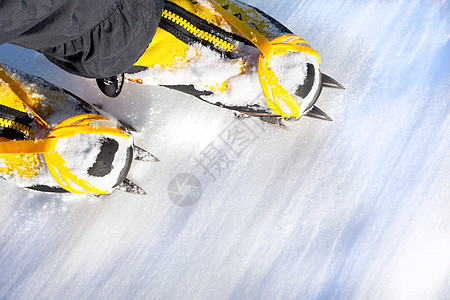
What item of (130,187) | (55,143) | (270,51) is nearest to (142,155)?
(130,187)

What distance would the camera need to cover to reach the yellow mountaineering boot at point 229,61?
0.56 meters

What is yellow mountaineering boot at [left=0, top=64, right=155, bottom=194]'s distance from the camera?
532mm

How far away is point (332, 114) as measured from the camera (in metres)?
0.76

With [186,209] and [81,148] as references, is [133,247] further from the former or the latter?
[81,148]

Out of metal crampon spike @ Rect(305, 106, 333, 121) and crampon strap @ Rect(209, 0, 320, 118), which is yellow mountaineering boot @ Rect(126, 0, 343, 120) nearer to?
crampon strap @ Rect(209, 0, 320, 118)

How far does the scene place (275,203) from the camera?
0.75 meters

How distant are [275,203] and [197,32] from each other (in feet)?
1.23

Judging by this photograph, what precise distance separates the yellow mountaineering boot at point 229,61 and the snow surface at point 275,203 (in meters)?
0.14

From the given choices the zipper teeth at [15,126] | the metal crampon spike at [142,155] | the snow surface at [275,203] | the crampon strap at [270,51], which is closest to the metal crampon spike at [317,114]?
the snow surface at [275,203]

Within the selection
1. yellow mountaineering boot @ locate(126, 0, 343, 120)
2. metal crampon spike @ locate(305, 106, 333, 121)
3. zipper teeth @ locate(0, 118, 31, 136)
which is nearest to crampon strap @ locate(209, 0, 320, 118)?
yellow mountaineering boot @ locate(126, 0, 343, 120)

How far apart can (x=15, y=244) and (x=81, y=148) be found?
36 centimetres

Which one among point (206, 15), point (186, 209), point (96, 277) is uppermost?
point (206, 15)

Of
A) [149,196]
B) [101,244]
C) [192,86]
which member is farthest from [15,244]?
[192,86]

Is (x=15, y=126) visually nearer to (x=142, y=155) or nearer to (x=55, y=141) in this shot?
(x=55, y=141)
